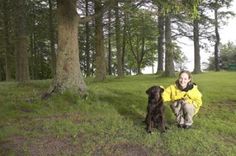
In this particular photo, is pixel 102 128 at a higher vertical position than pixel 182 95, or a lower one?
lower

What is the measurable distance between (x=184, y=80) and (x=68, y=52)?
4.68 meters

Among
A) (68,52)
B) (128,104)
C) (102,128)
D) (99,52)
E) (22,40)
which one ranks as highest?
(22,40)

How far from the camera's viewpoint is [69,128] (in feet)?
31.9

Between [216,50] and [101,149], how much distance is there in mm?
33507

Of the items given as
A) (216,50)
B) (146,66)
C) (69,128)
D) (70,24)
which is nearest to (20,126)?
(69,128)

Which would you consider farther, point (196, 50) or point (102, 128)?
point (196, 50)

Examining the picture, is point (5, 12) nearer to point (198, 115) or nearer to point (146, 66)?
point (198, 115)

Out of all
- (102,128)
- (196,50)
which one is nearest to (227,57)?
(196,50)

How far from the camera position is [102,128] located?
9.86m

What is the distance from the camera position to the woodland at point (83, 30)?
13.2 meters

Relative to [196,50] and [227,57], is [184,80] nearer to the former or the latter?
[196,50]

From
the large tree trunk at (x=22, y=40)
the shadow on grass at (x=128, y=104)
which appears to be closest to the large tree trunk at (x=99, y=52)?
the large tree trunk at (x=22, y=40)

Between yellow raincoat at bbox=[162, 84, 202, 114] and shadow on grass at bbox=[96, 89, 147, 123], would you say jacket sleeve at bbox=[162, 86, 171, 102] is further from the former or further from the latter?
shadow on grass at bbox=[96, 89, 147, 123]

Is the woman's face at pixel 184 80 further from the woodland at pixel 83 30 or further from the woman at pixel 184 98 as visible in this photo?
→ the woodland at pixel 83 30
